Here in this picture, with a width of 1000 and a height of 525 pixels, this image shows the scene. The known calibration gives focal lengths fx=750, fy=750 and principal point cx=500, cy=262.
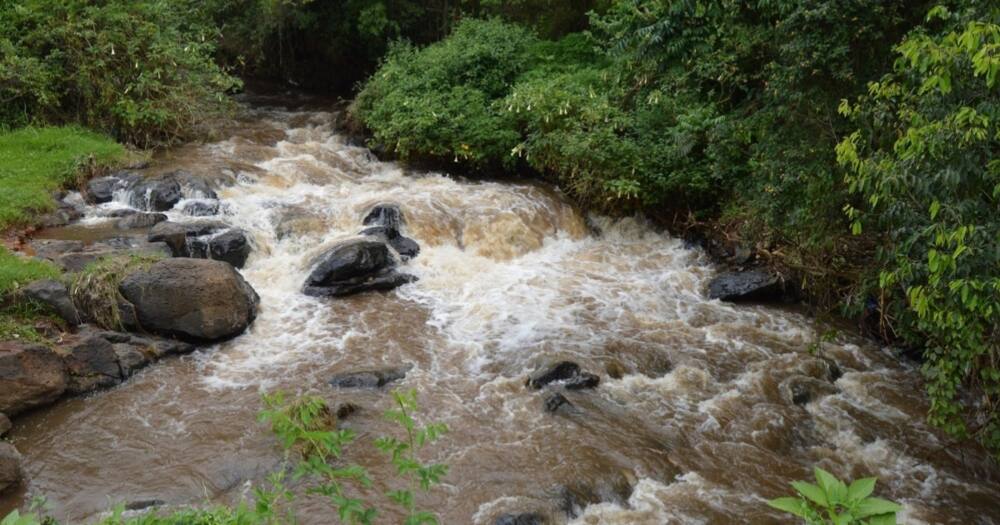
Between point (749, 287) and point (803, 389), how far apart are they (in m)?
2.88

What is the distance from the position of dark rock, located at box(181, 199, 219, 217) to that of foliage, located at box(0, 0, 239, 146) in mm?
3502

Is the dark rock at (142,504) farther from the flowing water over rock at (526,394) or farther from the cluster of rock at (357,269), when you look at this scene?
the cluster of rock at (357,269)

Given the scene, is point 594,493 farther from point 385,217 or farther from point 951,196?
point 385,217

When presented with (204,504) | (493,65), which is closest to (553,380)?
(204,504)

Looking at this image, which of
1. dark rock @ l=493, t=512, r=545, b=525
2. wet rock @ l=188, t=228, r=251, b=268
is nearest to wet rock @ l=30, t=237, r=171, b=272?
wet rock @ l=188, t=228, r=251, b=268

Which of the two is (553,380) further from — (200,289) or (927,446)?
(200,289)

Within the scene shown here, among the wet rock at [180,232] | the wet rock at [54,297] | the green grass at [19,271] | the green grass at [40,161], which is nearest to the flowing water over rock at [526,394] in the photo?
the wet rock at [180,232]

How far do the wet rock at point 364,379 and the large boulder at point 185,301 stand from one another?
1.92 meters

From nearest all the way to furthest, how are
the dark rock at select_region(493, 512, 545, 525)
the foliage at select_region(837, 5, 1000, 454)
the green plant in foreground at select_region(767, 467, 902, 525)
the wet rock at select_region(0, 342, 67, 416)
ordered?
the green plant in foreground at select_region(767, 467, 902, 525), the foliage at select_region(837, 5, 1000, 454), the dark rock at select_region(493, 512, 545, 525), the wet rock at select_region(0, 342, 67, 416)

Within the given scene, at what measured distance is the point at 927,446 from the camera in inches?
306

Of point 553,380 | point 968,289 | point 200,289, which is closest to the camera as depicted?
point 968,289

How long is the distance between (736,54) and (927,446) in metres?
5.39

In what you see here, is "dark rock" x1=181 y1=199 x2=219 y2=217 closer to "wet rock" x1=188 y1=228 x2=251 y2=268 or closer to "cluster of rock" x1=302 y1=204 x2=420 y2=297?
"wet rock" x1=188 y1=228 x2=251 y2=268

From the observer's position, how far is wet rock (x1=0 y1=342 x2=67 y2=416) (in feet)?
25.1
